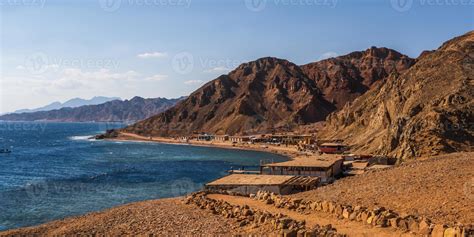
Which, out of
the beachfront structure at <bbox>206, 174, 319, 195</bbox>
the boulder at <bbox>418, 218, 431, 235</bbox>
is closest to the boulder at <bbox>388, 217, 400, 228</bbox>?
the boulder at <bbox>418, 218, 431, 235</bbox>

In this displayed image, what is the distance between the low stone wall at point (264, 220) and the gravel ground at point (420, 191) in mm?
5422

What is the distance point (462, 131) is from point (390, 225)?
40391mm

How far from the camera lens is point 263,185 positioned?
40844mm

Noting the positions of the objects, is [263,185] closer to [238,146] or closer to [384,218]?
[384,218]

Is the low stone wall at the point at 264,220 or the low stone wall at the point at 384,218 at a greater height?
the low stone wall at the point at 384,218

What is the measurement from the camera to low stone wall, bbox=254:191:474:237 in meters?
18.5

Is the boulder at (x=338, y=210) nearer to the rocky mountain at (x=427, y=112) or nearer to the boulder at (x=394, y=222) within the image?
the boulder at (x=394, y=222)

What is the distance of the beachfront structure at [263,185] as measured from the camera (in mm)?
40812

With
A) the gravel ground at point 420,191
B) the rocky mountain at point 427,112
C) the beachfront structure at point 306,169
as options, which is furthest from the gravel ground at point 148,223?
the rocky mountain at point 427,112

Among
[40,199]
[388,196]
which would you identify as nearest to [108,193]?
[40,199]

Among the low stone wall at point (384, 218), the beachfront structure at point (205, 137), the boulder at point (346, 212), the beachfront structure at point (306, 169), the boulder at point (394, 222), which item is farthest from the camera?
the beachfront structure at point (205, 137)

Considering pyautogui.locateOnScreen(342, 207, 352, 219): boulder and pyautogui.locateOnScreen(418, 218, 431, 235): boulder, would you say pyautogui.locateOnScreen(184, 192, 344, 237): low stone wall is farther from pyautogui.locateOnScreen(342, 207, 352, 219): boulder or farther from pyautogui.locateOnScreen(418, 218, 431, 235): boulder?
pyautogui.locateOnScreen(418, 218, 431, 235): boulder

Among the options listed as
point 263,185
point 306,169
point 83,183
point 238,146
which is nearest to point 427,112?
point 306,169

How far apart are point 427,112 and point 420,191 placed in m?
38.6
